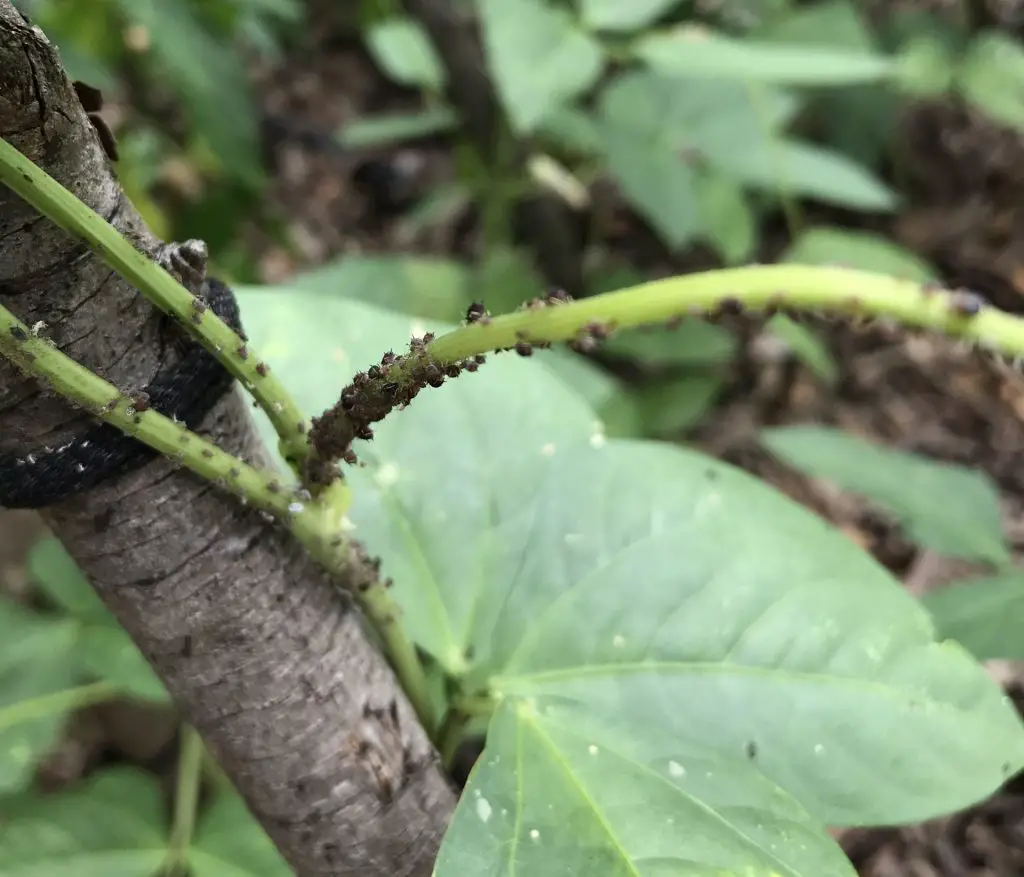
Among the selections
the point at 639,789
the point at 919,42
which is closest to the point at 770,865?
the point at 639,789

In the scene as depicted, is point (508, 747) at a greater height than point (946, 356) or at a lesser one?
lesser

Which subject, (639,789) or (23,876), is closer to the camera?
(639,789)

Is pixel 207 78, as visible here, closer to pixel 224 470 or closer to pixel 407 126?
pixel 407 126

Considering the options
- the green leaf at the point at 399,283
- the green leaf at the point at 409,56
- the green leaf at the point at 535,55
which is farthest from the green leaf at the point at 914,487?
the green leaf at the point at 409,56

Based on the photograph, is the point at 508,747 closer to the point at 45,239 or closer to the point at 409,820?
the point at 409,820

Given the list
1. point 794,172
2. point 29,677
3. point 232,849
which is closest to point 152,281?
point 232,849

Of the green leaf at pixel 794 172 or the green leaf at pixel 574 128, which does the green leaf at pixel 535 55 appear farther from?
the green leaf at pixel 794 172

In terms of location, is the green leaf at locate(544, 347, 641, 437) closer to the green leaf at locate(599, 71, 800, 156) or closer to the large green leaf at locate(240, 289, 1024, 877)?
the green leaf at locate(599, 71, 800, 156)

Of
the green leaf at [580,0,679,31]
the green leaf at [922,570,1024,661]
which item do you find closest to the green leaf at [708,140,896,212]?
the green leaf at [580,0,679,31]
